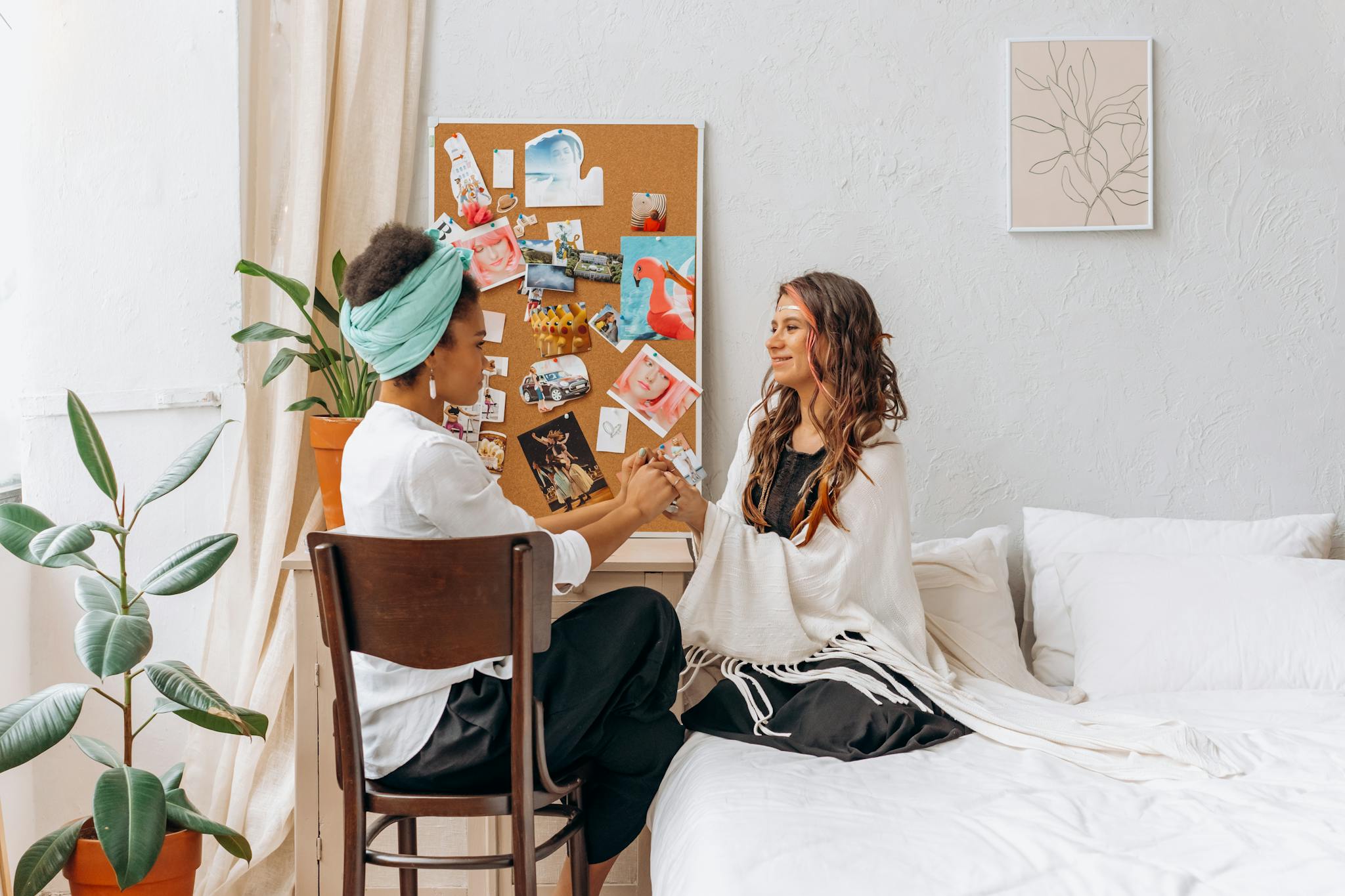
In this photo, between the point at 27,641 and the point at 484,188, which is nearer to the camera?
the point at 27,641

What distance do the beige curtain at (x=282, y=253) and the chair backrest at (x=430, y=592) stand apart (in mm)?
903

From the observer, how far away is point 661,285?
7.88ft

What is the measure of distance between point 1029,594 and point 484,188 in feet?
5.45

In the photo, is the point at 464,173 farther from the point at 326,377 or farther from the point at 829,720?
the point at 829,720

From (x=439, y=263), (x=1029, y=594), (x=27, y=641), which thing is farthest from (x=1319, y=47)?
(x=27, y=641)

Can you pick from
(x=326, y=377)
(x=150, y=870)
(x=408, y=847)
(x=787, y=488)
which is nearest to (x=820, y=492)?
(x=787, y=488)

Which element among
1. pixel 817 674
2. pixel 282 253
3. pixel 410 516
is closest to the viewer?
pixel 410 516

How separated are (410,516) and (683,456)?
1.01 m

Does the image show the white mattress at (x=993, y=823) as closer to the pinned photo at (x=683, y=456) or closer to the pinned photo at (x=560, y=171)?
the pinned photo at (x=683, y=456)

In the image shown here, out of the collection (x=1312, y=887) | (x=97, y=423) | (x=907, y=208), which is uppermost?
(x=907, y=208)

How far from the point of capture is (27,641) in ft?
7.19

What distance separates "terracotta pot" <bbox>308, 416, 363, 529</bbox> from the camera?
2.01 metres

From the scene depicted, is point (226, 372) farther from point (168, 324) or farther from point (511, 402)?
point (511, 402)

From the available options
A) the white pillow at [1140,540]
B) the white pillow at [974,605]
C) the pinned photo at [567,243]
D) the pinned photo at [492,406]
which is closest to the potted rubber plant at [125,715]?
the pinned photo at [492,406]
